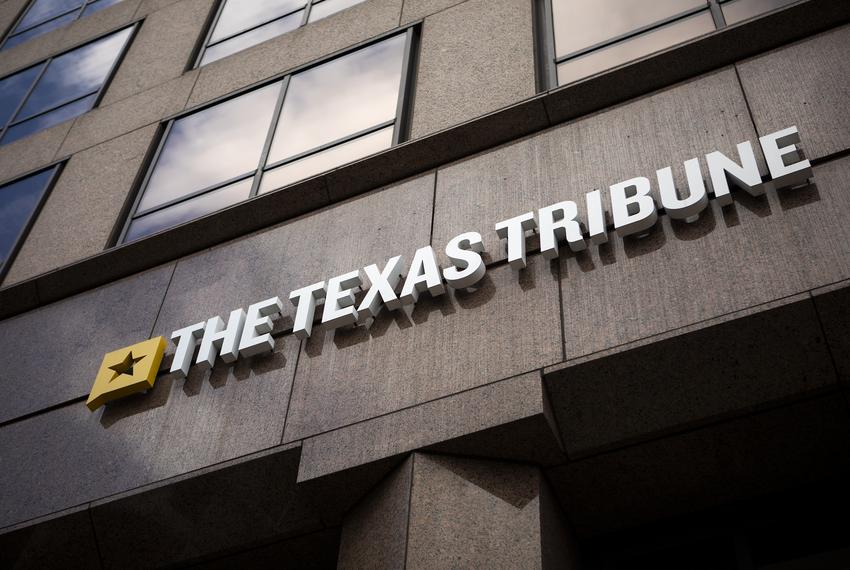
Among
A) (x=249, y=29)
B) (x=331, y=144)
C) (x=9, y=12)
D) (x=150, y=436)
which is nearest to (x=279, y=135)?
(x=331, y=144)

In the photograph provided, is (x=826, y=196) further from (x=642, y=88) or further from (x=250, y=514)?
(x=250, y=514)

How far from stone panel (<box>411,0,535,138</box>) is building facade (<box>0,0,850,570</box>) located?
0.14ft

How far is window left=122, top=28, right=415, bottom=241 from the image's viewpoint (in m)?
11.7

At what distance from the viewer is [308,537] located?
8.43 meters

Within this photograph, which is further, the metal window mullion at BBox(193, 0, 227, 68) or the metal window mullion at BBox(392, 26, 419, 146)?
the metal window mullion at BBox(193, 0, 227, 68)

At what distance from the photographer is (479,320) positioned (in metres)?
8.15

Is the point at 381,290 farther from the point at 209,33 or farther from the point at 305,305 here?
the point at 209,33

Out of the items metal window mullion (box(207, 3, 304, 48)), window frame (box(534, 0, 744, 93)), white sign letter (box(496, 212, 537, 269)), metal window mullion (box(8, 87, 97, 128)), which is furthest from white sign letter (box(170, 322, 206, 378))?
metal window mullion (box(8, 87, 97, 128))

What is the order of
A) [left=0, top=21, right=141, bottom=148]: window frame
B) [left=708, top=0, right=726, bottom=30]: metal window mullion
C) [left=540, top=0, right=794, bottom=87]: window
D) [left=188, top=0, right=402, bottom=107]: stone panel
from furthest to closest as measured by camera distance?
1. [left=0, top=21, right=141, bottom=148]: window frame
2. [left=188, top=0, right=402, bottom=107]: stone panel
3. [left=540, top=0, right=794, bottom=87]: window
4. [left=708, top=0, right=726, bottom=30]: metal window mullion

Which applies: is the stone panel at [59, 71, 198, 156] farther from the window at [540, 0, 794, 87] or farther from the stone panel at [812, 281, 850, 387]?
the stone panel at [812, 281, 850, 387]

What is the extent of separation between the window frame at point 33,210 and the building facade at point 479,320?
1.45ft

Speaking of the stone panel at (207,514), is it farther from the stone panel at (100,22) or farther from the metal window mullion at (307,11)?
the stone panel at (100,22)

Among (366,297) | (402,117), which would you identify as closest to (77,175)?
(402,117)

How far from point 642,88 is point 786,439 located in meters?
3.84
